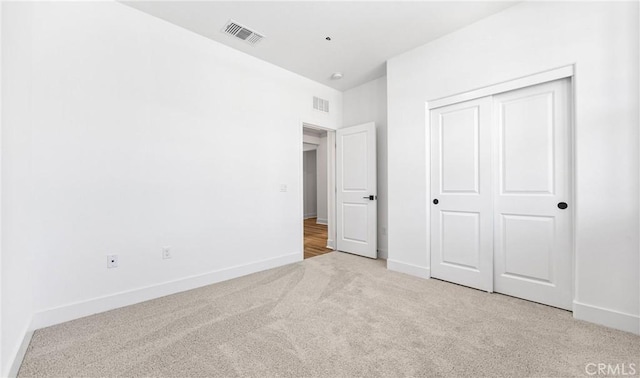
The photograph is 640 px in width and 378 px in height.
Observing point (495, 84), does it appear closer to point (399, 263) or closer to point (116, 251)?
point (399, 263)

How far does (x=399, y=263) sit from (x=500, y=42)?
2586mm

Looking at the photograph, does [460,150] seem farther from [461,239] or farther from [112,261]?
[112,261]

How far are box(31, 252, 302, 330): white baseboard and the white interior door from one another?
141 cm

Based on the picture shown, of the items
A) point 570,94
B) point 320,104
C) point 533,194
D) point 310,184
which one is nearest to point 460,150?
point 533,194

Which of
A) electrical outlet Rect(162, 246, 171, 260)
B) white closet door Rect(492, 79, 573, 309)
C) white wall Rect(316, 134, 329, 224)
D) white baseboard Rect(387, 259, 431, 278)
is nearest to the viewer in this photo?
white closet door Rect(492, 79, 573, 309)

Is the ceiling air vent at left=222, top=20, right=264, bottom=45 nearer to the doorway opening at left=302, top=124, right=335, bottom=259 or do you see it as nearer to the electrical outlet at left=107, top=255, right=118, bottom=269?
the doorway opening at left=302, top=124, right=335, bottom=259

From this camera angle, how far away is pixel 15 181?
1.58m

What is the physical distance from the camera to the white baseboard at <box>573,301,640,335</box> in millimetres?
1863

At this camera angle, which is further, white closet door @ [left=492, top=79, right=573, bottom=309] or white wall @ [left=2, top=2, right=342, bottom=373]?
white closet door @ [left=492, top=79, right=573, bottom=309]

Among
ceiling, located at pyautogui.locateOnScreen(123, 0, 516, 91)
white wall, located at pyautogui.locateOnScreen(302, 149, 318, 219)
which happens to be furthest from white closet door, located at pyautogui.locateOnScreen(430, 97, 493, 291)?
white wall, located at pyautogui.locateOnScreen(302, 149, 318, 219)

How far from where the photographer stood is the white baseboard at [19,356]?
1.43m

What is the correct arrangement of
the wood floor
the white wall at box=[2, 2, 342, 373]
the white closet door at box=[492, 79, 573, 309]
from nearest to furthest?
the white wall at box=[2, 2, 342, 373] < the white closet door at box=[492, 79, 573, 309] < the wood floor

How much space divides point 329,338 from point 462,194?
2.05 meters

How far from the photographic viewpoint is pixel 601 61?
6.57 ft
